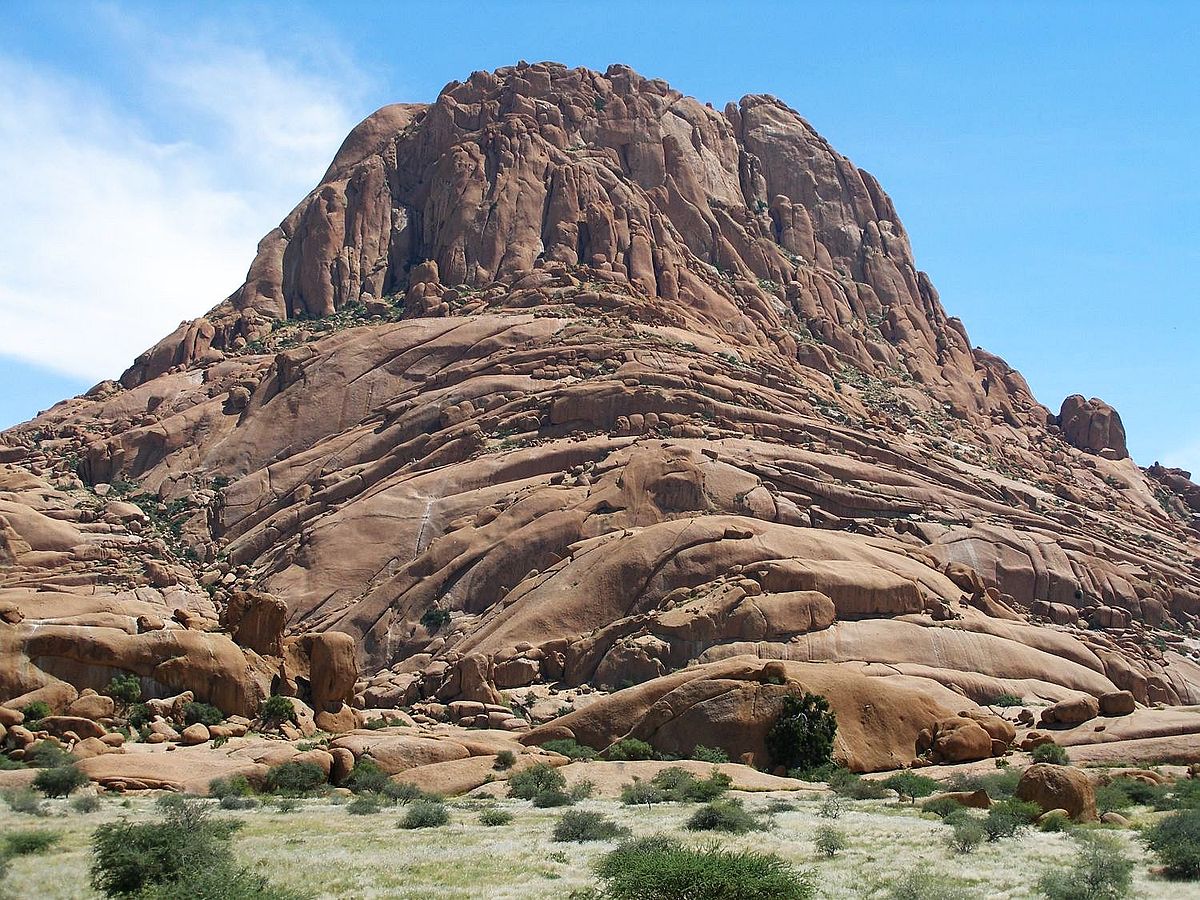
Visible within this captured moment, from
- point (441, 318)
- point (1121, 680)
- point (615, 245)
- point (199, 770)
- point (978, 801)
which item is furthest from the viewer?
point (615, 245)

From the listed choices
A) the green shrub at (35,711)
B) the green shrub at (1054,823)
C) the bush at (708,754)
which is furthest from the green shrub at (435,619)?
the green shrub at (1054,823)

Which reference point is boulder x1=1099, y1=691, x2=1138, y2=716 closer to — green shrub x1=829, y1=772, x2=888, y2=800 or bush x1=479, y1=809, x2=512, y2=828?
green shrub x1=829, y1=772, x2=888, y2=800

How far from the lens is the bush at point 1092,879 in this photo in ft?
68.6

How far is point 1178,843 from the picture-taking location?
24.5 m

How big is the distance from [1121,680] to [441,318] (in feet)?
228

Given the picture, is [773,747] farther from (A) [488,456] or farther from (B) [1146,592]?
(B) [1146,592]

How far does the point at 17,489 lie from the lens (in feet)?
310

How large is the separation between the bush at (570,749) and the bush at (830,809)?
11927 mm

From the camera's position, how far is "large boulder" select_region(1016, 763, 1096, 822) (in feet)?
101

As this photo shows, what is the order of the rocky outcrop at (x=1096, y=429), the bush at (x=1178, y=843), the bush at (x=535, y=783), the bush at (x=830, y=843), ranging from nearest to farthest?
the bush at (x=1178, y=843)
the bush at (x=830, y=843)
the bush at (x=535, y=783)
the rocky outcrop at (x=1096, y=429)

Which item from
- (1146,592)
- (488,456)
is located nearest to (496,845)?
(488,456)

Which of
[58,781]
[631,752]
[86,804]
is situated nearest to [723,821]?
[631,752]

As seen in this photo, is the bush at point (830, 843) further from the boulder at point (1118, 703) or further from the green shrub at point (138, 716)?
the green shrub at point (138, 716)

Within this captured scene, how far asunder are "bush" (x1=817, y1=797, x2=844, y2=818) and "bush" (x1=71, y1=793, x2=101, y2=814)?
63.7ft
